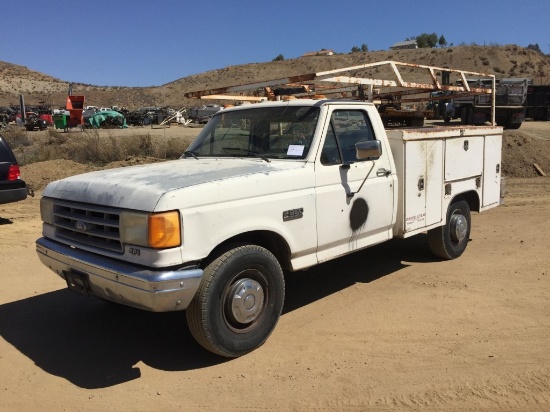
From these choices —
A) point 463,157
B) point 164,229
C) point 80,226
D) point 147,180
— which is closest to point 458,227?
point 463,157

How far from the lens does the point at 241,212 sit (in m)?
3.95

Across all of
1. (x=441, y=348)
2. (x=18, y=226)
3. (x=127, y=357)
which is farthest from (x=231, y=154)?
(x=18, y=226)

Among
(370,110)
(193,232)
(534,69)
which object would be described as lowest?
(193,232)

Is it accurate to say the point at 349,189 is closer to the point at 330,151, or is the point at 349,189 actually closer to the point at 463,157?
the point at 330,151

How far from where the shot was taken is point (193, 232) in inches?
144

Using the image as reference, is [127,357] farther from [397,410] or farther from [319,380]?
[397,410]

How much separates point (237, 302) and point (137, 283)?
0.82 meters

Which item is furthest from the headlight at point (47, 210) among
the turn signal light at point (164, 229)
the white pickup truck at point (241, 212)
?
the turn signal light at point (164, 229)

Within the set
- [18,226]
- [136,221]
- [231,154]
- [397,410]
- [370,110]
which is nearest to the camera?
[397,410]

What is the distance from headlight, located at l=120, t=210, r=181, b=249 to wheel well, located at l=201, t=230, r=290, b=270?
44cm

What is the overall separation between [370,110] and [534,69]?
74.4m

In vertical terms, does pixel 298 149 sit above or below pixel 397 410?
above

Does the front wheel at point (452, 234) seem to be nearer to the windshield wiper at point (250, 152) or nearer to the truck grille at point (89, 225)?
the windshield wiper at point (250, 152)

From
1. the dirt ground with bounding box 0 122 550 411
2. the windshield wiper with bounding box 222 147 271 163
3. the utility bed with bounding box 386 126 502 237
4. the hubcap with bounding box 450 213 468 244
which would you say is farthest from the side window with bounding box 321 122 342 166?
the hubcap with bounding box 450 213 468 244
